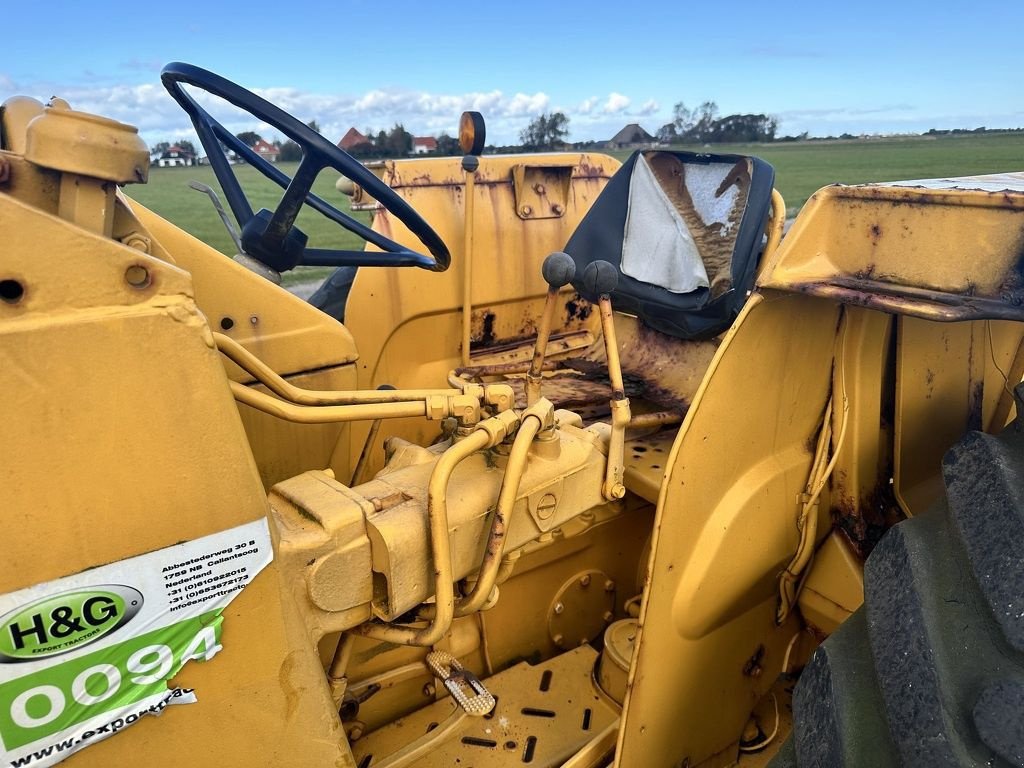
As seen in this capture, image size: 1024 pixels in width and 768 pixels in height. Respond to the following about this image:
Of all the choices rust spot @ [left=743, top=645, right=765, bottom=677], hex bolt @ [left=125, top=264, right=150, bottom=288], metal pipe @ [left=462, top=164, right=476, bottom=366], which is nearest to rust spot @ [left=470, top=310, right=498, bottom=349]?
metal pipe @ [left=462, top=164, right=476, bottom=366]

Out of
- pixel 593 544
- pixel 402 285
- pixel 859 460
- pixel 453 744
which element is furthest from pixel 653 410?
pixel 453 744

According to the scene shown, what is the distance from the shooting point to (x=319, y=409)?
1.12 metres

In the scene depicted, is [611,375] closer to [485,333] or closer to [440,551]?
[440,551]

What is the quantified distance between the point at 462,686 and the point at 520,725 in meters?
0.32

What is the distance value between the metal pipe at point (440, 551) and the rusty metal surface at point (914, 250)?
52 centimetres

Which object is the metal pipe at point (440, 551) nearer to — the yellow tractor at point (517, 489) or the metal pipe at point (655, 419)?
the yellow tractor at point (517, 489)

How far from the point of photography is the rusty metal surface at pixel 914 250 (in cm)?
102

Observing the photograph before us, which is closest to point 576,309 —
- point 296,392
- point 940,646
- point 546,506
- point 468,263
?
point 468,263

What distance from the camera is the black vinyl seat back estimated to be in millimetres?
1856

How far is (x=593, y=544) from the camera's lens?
1940 mm

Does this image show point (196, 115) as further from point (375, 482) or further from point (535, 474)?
point (535, 474)

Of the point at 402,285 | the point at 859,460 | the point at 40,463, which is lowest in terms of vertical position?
the point at 859,460

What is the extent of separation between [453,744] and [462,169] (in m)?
1.60

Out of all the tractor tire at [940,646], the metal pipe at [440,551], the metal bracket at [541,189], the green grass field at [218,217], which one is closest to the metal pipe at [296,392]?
the metal pipe at [440,551]
